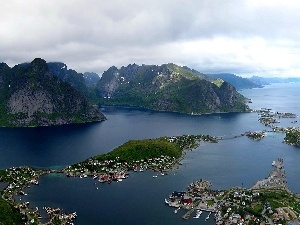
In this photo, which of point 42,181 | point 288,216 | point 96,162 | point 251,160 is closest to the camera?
point 288,216

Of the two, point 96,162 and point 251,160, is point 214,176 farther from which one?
point 96,162

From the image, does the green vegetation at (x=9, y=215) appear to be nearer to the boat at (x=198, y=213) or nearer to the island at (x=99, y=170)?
the island at (x=99, y=170)

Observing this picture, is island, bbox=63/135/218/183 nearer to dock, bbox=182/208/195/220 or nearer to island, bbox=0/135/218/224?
island, bbox=0/135/218/224

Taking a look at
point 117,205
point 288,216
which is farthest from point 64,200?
point 288,216

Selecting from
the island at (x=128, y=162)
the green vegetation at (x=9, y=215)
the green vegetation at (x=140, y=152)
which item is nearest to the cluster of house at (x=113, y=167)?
the island at (x=128, y=162)

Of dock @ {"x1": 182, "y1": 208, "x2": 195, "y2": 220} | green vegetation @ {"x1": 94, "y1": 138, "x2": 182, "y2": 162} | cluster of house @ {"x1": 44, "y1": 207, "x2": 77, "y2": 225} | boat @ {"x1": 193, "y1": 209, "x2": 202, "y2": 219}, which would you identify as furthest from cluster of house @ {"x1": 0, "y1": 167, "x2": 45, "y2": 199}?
boat @ {"x1": 193, "y1": 209, "x2": 202, "y2": 219}

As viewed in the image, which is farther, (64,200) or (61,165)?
(61,165)

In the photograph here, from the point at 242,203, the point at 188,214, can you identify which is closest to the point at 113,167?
the point at 188,214

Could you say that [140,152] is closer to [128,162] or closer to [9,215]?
[128,162]
